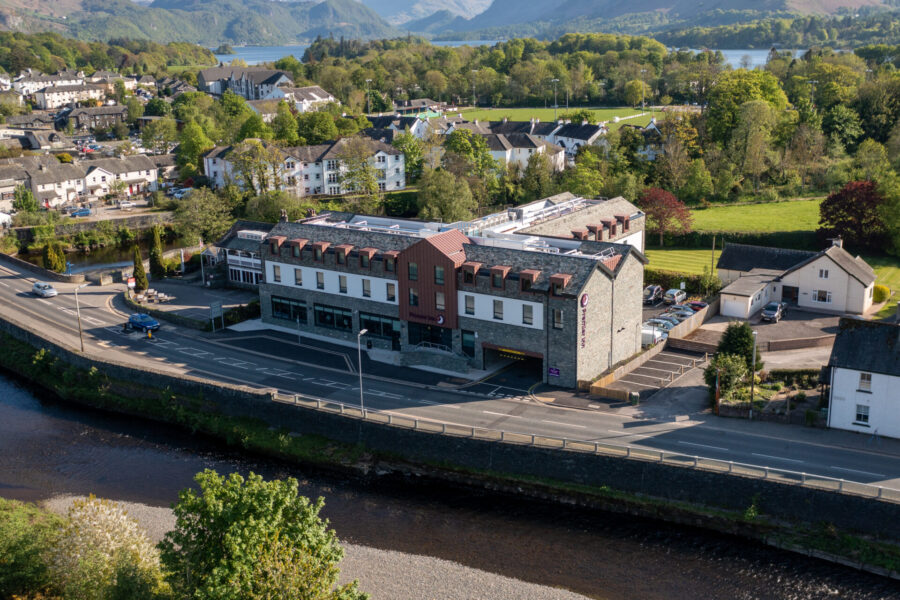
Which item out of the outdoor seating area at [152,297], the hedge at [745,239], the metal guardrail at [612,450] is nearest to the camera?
the metal guardrail at [612,450]

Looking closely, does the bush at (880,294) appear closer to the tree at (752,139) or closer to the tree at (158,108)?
the tree at (752,139)

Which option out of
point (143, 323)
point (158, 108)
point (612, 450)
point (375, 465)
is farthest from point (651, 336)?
point (158, 108)

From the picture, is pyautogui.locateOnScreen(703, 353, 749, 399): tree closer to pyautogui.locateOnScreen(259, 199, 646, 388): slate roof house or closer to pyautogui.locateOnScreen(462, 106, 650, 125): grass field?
pyautogui.locateOnScreen(259, 199, 646, 388): slate roof house

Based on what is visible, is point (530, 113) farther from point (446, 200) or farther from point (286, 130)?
point (446, 200)

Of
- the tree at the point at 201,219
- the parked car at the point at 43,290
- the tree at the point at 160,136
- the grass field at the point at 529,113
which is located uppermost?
the grass field at the point at 529,113

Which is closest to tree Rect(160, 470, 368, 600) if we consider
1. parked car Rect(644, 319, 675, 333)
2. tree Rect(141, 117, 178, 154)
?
parked car Rect(644, 319, 675, 333)

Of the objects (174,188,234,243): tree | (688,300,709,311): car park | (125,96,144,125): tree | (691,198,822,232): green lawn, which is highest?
(125,96,144,125): tree

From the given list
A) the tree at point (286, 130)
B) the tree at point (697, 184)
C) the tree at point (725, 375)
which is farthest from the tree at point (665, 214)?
the tree at point (286, 130)

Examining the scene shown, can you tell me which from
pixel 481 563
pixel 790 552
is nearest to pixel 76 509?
pixel 481 563
